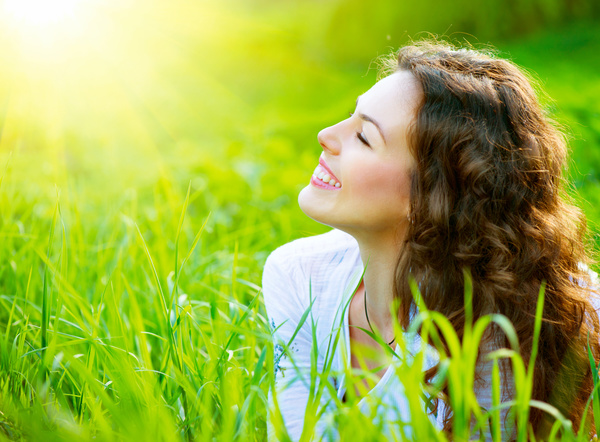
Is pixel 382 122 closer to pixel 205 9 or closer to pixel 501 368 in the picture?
pixel 501 368

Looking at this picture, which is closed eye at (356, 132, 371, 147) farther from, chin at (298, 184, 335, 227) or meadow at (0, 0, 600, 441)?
meadow at (0, 0, 600, 441)

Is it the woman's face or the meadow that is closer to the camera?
the meadow

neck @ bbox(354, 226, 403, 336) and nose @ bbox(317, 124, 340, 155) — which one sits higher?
nose @ bbox(317, 124, 340, 155)

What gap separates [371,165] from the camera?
146 centimetres

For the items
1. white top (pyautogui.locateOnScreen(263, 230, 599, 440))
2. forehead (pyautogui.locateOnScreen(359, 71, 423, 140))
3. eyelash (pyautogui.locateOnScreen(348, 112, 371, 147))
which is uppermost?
forehead (pyautogui.locateOnScreen(359, 71, 423, 140))

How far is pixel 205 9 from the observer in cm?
1072

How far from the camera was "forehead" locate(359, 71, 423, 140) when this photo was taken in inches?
58.2

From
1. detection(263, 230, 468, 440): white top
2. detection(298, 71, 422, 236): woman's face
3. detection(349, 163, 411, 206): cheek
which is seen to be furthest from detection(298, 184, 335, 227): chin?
detection(263, 230, 468, 440): white top

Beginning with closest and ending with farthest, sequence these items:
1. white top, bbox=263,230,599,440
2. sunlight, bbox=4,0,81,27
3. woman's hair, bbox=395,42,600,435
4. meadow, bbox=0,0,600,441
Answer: meadow, bbox=0,0,600,441
woman's hair, bbox=395,42,600,435
white top, bbox=263,230,599,440
sunlight, bbox=4,0,81,27

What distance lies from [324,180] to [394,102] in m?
0.28

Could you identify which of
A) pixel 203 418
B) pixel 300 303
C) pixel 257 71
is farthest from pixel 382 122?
pixel 257 71

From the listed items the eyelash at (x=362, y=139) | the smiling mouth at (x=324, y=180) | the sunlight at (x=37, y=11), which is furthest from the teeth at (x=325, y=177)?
the sunlight at (x=37, y=11)

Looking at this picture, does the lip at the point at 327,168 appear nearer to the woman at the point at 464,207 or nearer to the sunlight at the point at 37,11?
the woman at the point at 464,207

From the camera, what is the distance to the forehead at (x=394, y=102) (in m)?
1.48
